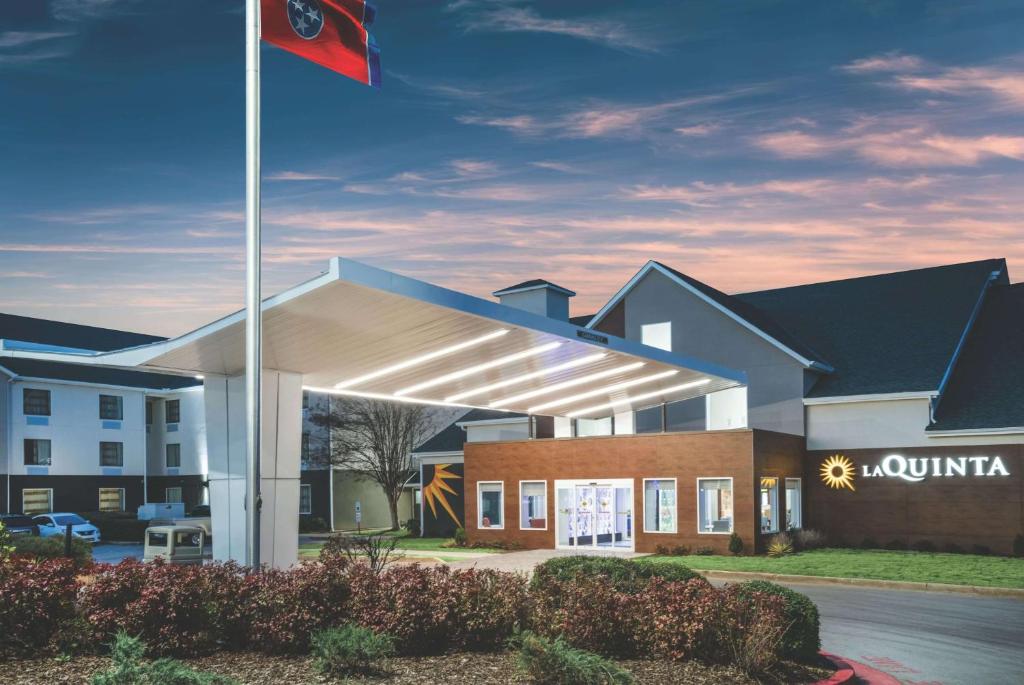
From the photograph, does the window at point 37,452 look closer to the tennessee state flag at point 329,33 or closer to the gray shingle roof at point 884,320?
the gray shingle roof at point 884,320

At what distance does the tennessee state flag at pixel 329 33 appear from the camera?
579 inches

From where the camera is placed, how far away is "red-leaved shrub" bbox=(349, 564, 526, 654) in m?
11.0

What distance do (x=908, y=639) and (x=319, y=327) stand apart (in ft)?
35.5

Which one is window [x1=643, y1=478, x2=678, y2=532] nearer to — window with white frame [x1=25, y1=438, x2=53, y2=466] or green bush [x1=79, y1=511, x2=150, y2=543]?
green bush [x1=79, y1=511, x2=150, y2=543]

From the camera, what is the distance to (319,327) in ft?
54.3

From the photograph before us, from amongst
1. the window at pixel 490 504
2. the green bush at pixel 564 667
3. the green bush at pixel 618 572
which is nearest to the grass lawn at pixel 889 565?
the window at pixel 490 504

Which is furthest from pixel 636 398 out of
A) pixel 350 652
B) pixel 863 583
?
pixel 350 652

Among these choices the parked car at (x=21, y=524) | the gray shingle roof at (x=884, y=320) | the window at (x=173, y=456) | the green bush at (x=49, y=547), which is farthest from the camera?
the window at (x=173, y=456)

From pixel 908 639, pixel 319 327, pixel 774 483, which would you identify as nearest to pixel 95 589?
pixel 319 327

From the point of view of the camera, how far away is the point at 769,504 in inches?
1230

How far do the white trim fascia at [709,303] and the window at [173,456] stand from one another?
93.7 feet

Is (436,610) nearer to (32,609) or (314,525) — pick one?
(32,609)

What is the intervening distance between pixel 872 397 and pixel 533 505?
41.9 ft

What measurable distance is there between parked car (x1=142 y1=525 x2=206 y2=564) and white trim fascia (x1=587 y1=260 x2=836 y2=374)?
1820 centimetres
